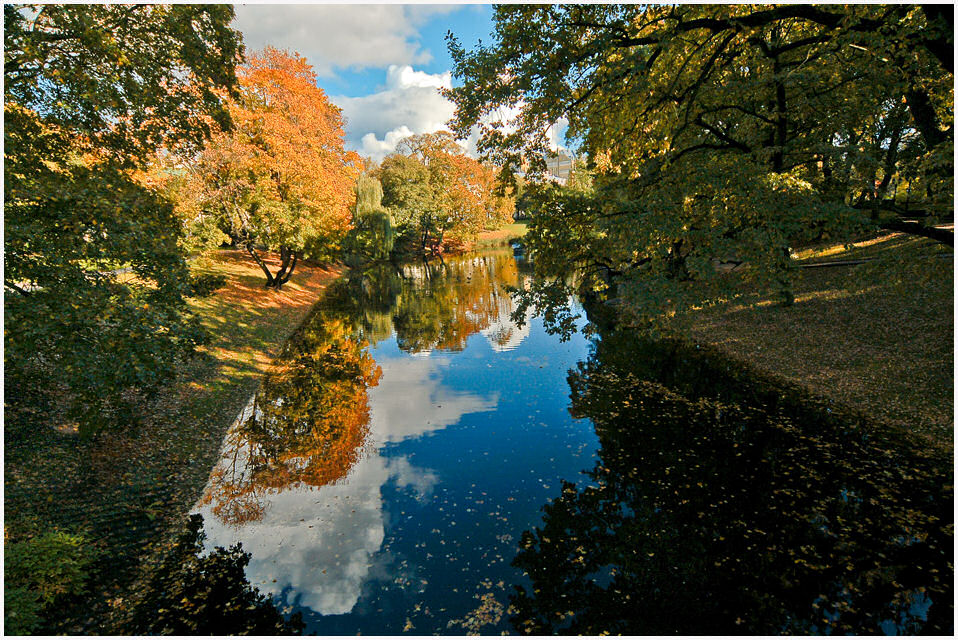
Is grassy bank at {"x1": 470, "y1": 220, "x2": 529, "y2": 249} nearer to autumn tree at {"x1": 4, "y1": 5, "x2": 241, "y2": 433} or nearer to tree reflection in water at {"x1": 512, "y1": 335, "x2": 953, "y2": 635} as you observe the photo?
autumn tree at {"x1": 4, "y1": 5, "x2": 241, "y2": 433}

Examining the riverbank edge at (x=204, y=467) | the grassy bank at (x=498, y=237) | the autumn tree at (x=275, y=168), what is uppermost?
the autumn tree at (x=275, y=168)

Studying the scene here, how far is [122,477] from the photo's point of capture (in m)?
10.7

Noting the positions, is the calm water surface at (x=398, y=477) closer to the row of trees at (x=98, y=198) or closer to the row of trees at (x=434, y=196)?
the row of trees at (x=98, y=198)

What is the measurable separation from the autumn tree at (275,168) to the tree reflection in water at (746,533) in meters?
23.1

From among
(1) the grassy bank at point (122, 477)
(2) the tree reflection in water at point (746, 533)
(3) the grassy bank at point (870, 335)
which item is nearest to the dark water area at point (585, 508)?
(2) the tree reflection in water at point (746, 533)

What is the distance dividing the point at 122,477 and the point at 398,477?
677 centimetres

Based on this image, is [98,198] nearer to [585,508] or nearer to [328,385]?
[328,385]

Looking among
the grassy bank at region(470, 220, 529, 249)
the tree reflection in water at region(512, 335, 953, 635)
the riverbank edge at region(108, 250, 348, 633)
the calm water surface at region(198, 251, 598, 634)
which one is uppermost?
the grassy bank at region(470, 220, 529, 249)

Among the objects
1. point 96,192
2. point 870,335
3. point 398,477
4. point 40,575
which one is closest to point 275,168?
point 96,192

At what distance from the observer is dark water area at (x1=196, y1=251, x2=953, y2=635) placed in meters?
7.46

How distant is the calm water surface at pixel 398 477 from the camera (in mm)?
8078

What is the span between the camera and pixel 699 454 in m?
11.9

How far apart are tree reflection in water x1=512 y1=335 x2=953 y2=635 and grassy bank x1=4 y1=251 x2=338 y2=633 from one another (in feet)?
25.1

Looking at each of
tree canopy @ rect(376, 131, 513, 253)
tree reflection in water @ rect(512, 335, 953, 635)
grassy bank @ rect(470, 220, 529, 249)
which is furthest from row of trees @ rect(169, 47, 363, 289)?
grassy bank @ rect(470, 220, 529, 249)
